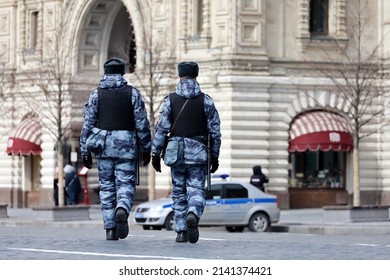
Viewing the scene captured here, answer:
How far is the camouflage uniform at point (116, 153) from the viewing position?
21359 millimetres

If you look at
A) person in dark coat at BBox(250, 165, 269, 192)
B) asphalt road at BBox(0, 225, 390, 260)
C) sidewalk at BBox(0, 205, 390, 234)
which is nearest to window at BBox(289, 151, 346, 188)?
sidewalk at BBox(0, 205, 390, 234)

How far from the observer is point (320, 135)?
51.4 metres

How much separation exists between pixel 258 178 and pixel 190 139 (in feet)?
85.9

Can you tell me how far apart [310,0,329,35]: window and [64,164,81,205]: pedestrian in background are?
9152 millimetres

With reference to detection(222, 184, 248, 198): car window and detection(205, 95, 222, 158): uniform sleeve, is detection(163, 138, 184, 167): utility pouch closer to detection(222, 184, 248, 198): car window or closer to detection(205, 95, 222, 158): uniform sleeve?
detection(205, 95, 222, 158): uniform sleeve

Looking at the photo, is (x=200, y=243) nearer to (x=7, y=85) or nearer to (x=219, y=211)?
(x=219, y=211)

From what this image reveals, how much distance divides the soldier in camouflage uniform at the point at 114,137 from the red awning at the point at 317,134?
3011cm

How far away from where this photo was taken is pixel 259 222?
131ft

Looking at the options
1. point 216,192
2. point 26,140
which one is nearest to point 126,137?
point 216,192

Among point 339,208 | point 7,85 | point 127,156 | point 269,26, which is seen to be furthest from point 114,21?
point 127,156

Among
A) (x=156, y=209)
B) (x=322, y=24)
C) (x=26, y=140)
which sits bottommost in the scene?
(x=156, y=209)

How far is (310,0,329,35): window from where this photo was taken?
52.7m

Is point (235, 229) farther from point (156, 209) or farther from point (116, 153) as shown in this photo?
point (116, 153)

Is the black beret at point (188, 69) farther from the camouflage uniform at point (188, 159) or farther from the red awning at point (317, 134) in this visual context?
the red awning at point (317, 134)
